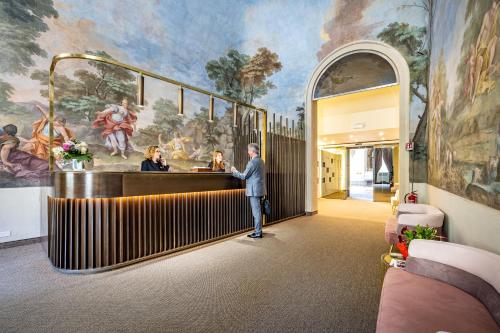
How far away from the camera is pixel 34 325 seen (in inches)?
80.7

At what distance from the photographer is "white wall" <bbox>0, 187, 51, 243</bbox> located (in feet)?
14.1

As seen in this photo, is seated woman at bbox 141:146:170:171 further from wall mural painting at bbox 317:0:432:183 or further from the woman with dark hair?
wall mural painting at bbox 317:0:432:183

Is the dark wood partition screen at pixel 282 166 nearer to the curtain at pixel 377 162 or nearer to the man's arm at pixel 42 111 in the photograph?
the man's arm at pixel 42 111

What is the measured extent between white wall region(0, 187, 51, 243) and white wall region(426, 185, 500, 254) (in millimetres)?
5890

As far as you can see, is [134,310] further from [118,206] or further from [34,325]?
[118,206]

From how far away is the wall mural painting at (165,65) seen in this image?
4477 millimetres

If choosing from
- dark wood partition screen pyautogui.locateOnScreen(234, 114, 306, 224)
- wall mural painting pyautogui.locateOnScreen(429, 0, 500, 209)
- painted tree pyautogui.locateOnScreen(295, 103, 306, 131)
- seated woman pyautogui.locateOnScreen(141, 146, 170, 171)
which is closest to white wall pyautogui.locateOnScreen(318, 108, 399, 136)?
painted tree pyautogui.locateOnScreen(295, 103, 306, 131)

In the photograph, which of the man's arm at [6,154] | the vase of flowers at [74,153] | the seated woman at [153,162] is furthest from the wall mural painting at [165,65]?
the vase of flowers at [74,153]

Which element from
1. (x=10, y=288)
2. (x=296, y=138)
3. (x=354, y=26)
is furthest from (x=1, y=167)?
(x=354, y=26)

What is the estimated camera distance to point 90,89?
529 centimetres

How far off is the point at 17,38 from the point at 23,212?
3.19m

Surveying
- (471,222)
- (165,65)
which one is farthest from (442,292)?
(165,65)

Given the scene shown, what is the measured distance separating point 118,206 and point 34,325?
1.48 metres

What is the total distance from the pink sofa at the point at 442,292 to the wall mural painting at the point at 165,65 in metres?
4.61
